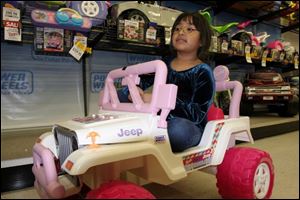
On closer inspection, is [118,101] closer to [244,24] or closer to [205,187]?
[205,187]

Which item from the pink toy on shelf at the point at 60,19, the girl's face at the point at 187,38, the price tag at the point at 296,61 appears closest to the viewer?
the girl's face at the point at 187,38

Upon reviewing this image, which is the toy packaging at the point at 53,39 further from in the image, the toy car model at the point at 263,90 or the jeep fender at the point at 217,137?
the toy car model at the point at 263,90

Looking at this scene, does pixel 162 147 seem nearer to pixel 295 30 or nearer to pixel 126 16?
pixel 126 16

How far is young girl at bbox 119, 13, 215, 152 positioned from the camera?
0.66 meters

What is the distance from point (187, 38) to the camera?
0.78 metres

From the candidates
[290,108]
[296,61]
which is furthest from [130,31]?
[296,61]

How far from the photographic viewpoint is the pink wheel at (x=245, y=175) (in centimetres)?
67

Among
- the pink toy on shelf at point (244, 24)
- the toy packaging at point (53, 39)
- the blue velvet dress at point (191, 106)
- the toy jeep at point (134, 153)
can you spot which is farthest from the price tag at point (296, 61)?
the toy packaging at point (53, 39)

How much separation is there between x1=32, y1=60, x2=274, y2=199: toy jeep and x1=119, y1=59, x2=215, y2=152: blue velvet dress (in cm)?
3

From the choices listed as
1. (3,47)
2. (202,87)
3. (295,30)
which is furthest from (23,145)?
(295,30)

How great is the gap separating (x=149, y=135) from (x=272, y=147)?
104 cm

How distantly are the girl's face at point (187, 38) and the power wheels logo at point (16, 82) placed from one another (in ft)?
2.90

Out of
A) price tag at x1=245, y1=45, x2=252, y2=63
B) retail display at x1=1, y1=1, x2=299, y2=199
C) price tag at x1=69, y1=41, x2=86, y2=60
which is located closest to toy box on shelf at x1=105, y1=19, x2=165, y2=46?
retail display at x1=1, y1=1, x2=299, y2=199

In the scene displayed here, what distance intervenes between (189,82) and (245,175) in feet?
0.93
